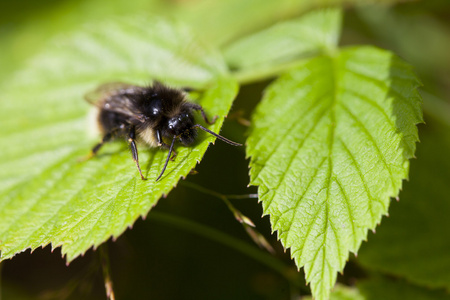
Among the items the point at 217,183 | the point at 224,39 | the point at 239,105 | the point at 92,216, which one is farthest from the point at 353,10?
the point at 92,216

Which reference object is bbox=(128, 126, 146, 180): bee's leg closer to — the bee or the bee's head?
the bee

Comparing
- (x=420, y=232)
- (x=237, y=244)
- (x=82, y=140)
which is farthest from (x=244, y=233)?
(x=82, y=140)

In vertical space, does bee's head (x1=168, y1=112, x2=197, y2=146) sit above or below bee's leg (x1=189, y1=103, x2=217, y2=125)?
below

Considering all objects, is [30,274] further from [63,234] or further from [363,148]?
[363,148]

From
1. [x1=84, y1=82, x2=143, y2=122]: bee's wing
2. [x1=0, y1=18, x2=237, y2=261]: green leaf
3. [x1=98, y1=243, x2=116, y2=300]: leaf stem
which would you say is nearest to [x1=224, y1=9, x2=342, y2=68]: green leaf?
[x1=0, y1=18, x2=237, y2=261]: green leaf

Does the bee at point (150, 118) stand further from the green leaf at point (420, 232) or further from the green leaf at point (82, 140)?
the green leaf at point (420, 232)
